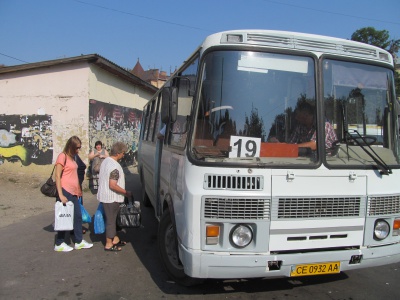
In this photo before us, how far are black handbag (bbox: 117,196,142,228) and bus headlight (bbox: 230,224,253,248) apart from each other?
257 centimetres

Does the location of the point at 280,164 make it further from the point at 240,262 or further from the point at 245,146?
the point at 240,262

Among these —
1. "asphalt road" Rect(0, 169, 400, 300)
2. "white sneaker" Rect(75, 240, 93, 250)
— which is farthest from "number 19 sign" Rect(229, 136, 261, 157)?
"white sneaker" Rect(75, 240, 93, 250)

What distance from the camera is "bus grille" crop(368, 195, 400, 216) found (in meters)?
3.84

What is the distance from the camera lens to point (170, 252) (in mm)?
4500

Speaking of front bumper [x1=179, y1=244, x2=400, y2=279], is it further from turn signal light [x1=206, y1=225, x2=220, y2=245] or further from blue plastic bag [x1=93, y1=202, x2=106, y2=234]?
blue plastic bag [x1=93, y1=202, x2=106, y2=234]

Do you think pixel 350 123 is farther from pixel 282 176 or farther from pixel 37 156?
pixel 37 156

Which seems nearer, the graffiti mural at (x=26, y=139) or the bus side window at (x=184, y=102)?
the bus side window at (x=184, y=102)

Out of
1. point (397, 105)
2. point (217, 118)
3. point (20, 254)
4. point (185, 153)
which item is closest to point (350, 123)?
point (397, 105)

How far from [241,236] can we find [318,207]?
87 centimetres

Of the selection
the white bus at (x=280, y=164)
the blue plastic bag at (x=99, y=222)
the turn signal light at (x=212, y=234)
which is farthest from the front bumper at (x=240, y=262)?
the blue plastic bag at (x=99, y=222)

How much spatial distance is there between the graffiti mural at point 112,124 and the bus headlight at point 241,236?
11.0m

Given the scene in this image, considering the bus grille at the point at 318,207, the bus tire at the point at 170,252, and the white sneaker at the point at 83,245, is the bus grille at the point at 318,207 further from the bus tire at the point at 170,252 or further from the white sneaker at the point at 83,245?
the white sneaker at the point at 83,245

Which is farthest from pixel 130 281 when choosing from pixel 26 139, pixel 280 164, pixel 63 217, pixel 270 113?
pixel 26 139

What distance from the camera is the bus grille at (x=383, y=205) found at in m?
3.84
